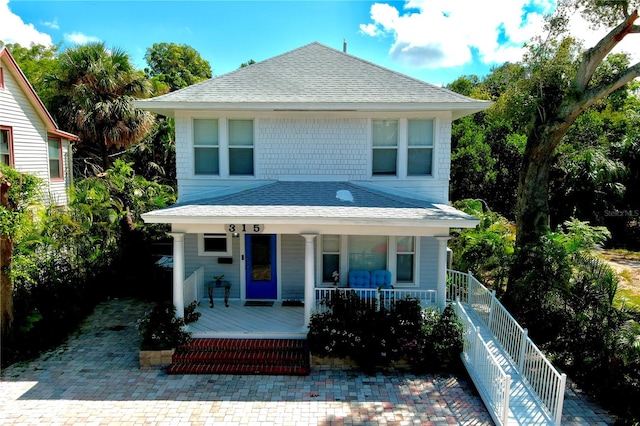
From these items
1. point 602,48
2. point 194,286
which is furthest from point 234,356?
point 602,48

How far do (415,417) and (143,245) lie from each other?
10.6 m

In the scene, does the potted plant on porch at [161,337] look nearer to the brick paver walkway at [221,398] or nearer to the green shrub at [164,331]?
the green shrub at [164,331]

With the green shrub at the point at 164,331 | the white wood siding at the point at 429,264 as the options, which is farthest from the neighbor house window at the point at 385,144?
Result: the green shrub at the point at 164,331

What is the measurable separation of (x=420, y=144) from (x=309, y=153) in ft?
9.81

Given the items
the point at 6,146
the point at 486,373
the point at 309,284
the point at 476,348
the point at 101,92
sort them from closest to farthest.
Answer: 1. the point at 486,373
2. the point at 476,348
3. the point at 309,284
4. the point at 6,146
5. the point at 101,92

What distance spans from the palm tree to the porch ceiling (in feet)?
36.4

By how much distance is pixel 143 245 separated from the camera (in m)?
13.9

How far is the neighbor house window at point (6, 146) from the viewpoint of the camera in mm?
14633

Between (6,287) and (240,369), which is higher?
(6,287)

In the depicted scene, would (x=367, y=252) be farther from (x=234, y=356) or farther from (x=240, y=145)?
(x=240, y=145)

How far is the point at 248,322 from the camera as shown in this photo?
32.4ft

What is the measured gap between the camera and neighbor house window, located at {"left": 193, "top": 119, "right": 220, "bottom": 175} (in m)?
11.0

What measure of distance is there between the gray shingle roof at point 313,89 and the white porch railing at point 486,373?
554 centimetres

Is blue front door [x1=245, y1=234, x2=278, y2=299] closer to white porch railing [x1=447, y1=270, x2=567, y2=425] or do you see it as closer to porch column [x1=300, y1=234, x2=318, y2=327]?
porch column [x1=300, y1=234, x2=318, y2=327]
